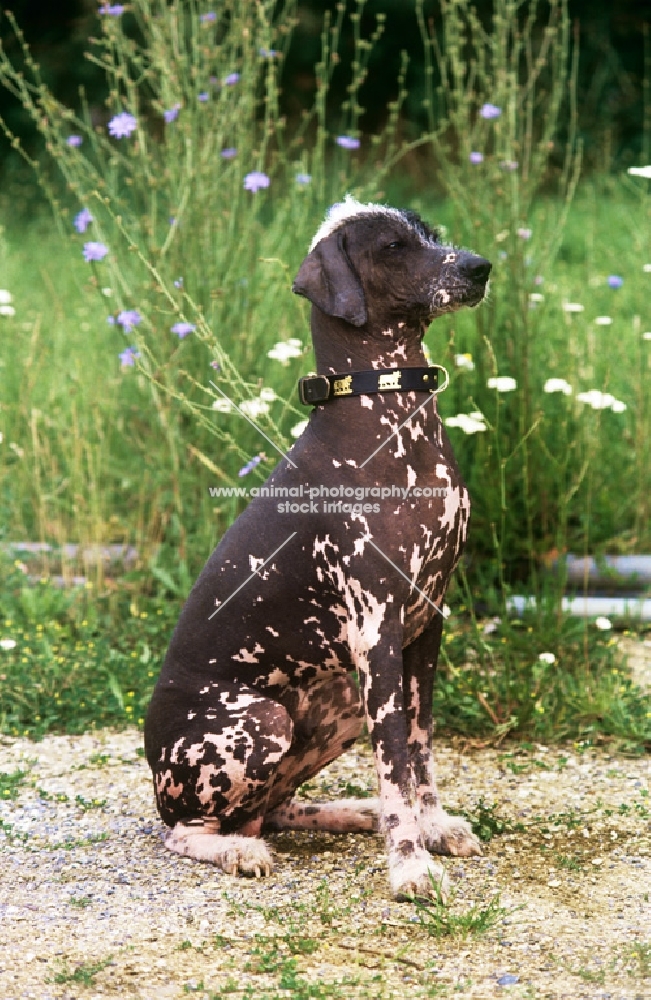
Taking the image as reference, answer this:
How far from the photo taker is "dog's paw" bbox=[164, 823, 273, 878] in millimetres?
3424

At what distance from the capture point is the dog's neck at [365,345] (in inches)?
132

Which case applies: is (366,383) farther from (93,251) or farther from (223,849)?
(93,251)

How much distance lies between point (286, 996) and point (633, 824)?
4.59 feet

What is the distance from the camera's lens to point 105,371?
20.3 feet

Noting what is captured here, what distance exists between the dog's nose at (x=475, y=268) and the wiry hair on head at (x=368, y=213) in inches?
7.0

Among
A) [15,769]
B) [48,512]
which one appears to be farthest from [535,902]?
[48,512]

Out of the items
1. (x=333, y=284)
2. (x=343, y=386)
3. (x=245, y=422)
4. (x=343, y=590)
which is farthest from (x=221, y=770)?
(x=245, y=422)

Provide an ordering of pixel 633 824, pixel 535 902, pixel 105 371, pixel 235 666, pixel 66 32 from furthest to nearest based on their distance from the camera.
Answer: pixel 66 32
pixel 105 371
pixel 633 824
pixel 235 666
pixel 535 902

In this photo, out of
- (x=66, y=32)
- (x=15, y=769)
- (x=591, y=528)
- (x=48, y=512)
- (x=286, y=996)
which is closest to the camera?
(x=286, y=996)

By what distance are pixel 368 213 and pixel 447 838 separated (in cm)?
171

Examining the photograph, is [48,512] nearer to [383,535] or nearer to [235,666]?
[235,666]

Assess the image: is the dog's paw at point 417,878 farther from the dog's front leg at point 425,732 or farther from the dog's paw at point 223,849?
the dog's paw at point 223,849

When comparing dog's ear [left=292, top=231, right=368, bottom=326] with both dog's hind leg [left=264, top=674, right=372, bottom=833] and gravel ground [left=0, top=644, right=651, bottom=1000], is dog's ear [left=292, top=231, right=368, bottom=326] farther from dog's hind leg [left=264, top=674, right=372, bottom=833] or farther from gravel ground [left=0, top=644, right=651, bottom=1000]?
gravel ground [left=0, top=644, right=651, bottom=1000]

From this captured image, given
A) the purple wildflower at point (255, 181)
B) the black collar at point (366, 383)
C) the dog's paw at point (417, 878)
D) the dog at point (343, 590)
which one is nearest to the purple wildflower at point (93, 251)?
the purple wildflower at point (255, 181)
